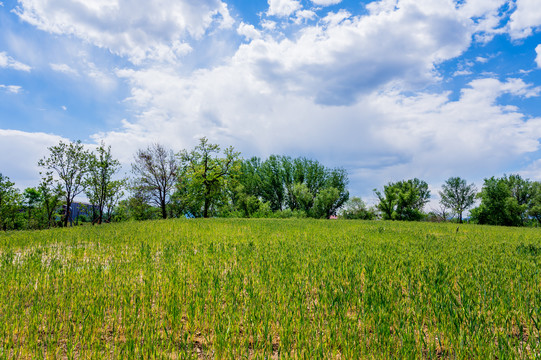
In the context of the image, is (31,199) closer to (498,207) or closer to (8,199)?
(8,199)

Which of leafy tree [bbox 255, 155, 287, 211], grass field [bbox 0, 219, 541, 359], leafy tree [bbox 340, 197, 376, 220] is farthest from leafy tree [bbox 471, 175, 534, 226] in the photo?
grass field [bbox 0, 219, 541, 359]

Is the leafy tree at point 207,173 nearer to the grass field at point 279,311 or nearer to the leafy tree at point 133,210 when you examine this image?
the leafy tree at point 133,210

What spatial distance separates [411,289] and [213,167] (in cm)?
3817

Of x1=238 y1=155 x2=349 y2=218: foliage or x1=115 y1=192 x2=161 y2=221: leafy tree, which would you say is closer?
x1=115 y1=192 x2=161 y2=221: leafy tree

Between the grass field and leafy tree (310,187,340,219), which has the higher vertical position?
leafy tree (310,187,340,219)

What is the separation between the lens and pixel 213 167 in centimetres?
4125

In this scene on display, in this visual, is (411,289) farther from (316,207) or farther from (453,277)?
(316,207)

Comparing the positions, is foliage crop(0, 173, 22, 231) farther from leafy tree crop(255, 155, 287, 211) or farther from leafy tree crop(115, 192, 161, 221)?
leafy tree crop(255, 155, 287, 211)

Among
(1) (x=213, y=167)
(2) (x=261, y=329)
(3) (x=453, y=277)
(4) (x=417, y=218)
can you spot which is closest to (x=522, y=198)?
(4) (x=417, y=218)

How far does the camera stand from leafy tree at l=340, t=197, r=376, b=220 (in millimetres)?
60781

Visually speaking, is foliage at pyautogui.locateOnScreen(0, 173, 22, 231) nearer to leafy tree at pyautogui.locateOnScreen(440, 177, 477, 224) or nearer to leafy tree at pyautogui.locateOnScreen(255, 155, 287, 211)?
leafy tree at pyautogui.locateOnScreen(255, 155, 287, 211)

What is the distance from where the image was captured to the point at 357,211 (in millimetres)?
61562

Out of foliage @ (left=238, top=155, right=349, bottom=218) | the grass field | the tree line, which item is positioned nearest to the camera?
the grass field

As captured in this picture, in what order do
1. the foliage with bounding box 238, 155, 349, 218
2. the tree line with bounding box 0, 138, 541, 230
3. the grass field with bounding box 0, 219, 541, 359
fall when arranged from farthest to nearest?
1. the foliage with bounding box 238, 155, 349, 218
2. the tree line with bounding box 0, 138, 541, 230
3. the grass field with bounding box 0, 219, 541, 359
